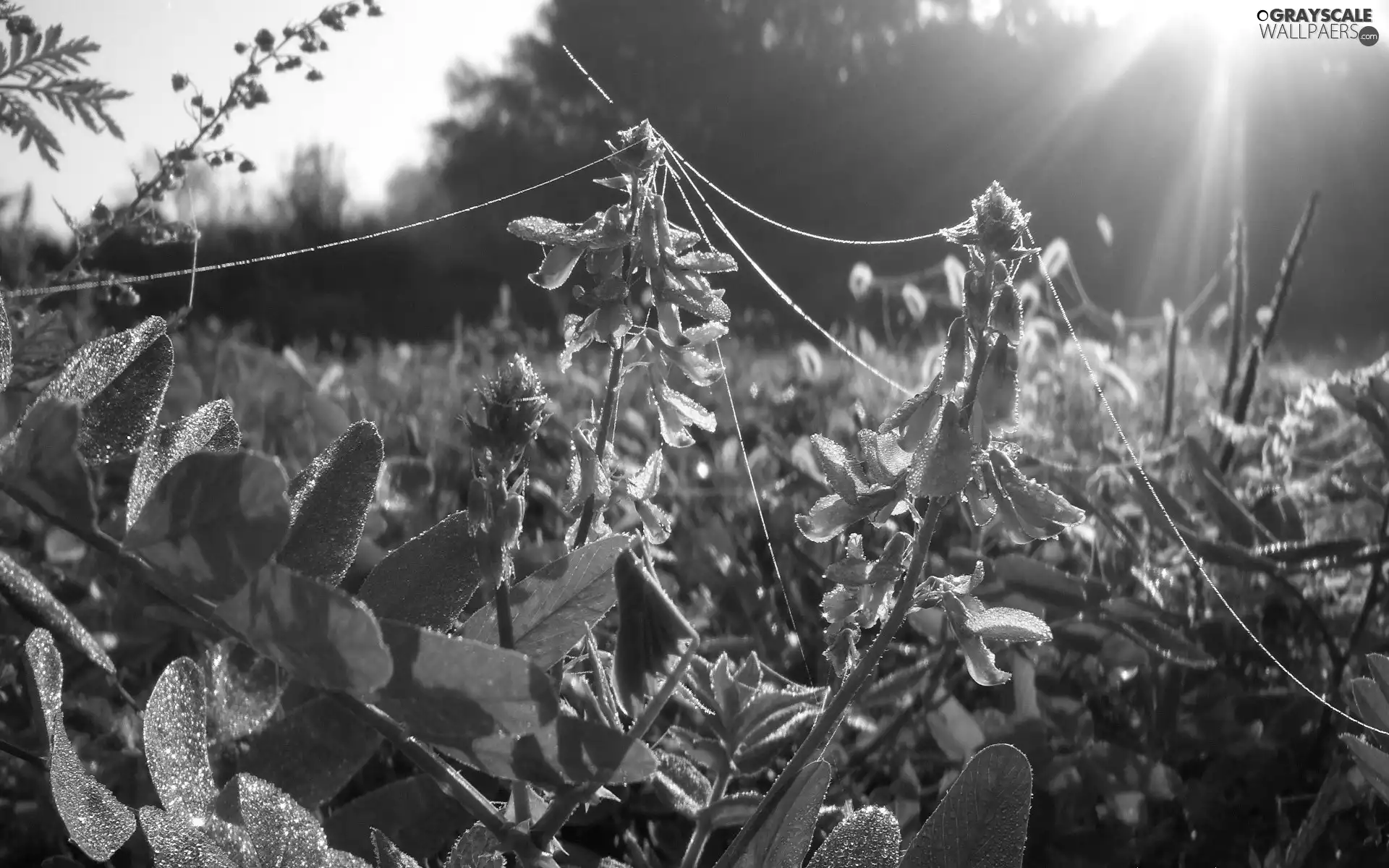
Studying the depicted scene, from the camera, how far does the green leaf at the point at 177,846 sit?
396 mm

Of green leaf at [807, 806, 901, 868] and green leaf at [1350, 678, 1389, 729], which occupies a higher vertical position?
green leaf at [807, 806, 901, 868]

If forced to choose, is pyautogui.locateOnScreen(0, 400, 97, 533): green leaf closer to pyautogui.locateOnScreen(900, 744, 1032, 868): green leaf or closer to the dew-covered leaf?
the dew-covered leaf

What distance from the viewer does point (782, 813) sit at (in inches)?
18.8

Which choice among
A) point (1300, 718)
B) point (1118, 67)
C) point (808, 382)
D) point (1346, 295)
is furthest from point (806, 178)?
point (1300, 718)

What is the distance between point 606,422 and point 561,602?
0.11 metres

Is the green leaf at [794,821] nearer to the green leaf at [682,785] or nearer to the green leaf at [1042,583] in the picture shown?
the green leaf at [682,785]

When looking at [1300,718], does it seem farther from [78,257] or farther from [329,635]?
[78,257]

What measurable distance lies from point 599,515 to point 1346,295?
2194 cm

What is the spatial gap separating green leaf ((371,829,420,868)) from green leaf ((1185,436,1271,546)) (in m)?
0.84

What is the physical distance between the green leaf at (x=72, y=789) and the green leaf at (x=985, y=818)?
36cm

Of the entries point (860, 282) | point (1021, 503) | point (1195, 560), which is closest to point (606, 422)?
point (1021, 503)

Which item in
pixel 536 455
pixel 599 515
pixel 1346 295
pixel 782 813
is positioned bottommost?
pixel 1346 295

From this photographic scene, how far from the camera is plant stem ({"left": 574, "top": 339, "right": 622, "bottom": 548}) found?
0.54m

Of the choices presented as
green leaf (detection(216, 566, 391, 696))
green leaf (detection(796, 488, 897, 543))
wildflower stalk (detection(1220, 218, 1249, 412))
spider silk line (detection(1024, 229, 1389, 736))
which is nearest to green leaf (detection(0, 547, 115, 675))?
green leaf (detection(216, 566, 391, 696))
